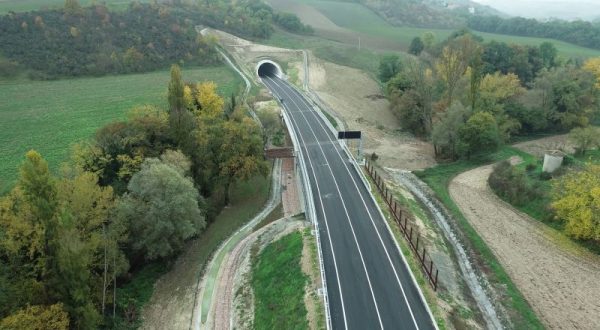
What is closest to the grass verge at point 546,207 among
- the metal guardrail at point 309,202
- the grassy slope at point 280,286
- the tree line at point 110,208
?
the metal guardrail at point 309,202

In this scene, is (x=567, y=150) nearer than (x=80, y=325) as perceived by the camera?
No

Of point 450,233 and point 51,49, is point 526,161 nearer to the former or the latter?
point 450,233

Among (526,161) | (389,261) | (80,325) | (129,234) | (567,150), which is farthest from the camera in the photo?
(567,150)

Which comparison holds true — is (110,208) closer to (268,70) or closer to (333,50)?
(268,70)

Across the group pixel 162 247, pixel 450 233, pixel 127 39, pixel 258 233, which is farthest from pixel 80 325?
pixel 127 39

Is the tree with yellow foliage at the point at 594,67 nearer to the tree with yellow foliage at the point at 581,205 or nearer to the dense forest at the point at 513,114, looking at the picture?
the dense forest at the point at 513,114

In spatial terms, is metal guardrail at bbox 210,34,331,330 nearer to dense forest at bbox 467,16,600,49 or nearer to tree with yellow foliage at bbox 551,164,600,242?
tree with yellow foliage at bbox 551,164,600,242
